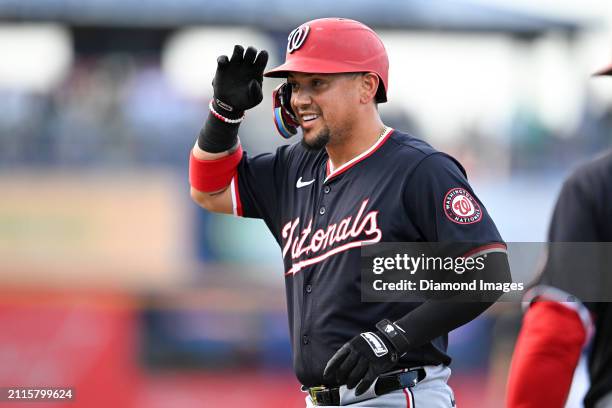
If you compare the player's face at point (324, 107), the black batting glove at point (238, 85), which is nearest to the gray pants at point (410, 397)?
the player's face at point (324, 107)

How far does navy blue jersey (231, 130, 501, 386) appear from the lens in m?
3.42

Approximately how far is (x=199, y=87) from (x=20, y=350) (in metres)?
4.33

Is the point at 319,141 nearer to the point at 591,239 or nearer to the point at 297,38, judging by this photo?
the point at 297,38

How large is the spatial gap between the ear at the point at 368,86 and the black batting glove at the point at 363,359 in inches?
33.6

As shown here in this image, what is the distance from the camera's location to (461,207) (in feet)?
11.1

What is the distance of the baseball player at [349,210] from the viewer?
3.37 m

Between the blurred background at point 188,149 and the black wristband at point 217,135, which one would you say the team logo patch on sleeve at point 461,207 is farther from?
the blurred background at point 188,149

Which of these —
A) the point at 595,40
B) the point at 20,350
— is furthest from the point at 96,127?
the point at 595,40

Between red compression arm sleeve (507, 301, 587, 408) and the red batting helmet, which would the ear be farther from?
red compression arm sleeve (507, 301, 587, 408)

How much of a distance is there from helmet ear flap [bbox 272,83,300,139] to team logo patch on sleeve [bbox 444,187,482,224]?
Result: 66 centimetres

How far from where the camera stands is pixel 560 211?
3.07 metres

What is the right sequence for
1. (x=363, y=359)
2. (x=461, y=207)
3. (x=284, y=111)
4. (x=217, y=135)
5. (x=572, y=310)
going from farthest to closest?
1. (x=217, y=135)
2. (x=284, y=111)
3. (x=461, y=207)
4. (x=363, y=359)
5. (x=572, y=310)

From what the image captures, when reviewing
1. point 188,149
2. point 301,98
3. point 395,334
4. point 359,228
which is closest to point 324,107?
point 301,98

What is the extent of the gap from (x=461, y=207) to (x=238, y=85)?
3.21 ft
